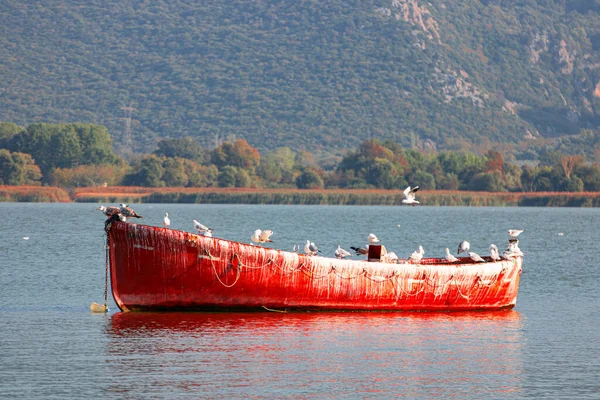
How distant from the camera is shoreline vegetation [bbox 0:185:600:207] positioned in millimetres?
131625

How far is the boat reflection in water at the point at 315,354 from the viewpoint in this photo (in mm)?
22422

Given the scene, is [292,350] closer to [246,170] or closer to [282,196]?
[282,196]

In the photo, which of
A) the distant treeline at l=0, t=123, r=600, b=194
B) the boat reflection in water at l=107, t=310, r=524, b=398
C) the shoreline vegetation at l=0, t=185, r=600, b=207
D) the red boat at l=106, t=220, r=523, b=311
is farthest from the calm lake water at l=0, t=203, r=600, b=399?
the distant treeline at l=0, t=123, r=600, b=194

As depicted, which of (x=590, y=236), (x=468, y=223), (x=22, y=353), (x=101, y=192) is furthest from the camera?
(x=101, y=192)

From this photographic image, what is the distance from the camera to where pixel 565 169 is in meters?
138

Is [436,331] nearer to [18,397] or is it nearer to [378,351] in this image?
[378,351]

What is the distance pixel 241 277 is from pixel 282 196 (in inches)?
4012

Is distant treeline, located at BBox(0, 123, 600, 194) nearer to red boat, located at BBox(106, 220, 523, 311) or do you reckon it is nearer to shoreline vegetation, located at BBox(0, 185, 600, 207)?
shoreline vegetation, located at BBox(0, 185, 600, 207)

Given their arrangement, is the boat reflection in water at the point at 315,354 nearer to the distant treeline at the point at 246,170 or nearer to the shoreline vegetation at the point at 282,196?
the shoreline vegetation at the point at 282,196

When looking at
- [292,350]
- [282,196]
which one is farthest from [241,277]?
[282,196]

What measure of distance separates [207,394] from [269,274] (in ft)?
27.9

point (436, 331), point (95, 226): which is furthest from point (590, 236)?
point (436, 331)

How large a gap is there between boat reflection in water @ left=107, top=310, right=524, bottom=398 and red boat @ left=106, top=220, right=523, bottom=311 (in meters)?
0.33

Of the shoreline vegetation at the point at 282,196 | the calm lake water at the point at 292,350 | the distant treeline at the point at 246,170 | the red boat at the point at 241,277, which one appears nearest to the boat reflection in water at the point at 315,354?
the calm lake water at the point at 292,350
